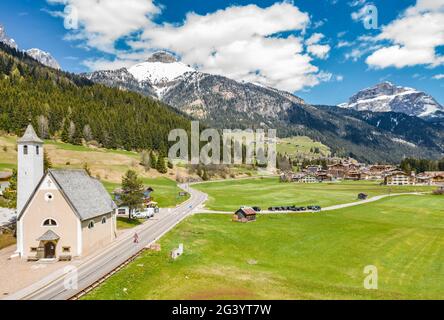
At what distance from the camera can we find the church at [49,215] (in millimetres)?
48781

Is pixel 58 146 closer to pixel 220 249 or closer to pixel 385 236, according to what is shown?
pixel 220 249

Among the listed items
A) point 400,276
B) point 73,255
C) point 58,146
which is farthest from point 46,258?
point 58,146

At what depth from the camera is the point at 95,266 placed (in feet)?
146

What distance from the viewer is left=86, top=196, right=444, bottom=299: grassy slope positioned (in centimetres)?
3775

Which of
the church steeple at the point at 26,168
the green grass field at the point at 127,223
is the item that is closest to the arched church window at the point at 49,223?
the church steeple at the point at 26,168

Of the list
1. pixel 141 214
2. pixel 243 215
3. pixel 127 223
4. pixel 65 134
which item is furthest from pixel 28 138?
pixel 65 134

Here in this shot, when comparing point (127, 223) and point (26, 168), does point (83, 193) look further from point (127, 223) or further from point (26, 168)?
point (127, 223)

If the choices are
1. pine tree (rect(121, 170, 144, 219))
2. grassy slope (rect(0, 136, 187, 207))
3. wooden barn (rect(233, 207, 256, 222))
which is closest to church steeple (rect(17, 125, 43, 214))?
pine tree (rect(121, 170, 144, 219))

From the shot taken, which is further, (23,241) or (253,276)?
(23,241)

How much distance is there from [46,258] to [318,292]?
114 ft

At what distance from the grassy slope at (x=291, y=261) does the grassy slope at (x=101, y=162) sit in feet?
163

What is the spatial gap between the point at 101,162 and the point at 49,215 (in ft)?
376

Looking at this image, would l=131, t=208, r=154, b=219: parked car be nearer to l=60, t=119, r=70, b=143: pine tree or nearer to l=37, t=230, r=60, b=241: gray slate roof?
l=37, t=230, r=60, b=241: gray slate roof

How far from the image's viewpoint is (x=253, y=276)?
42781 mm
